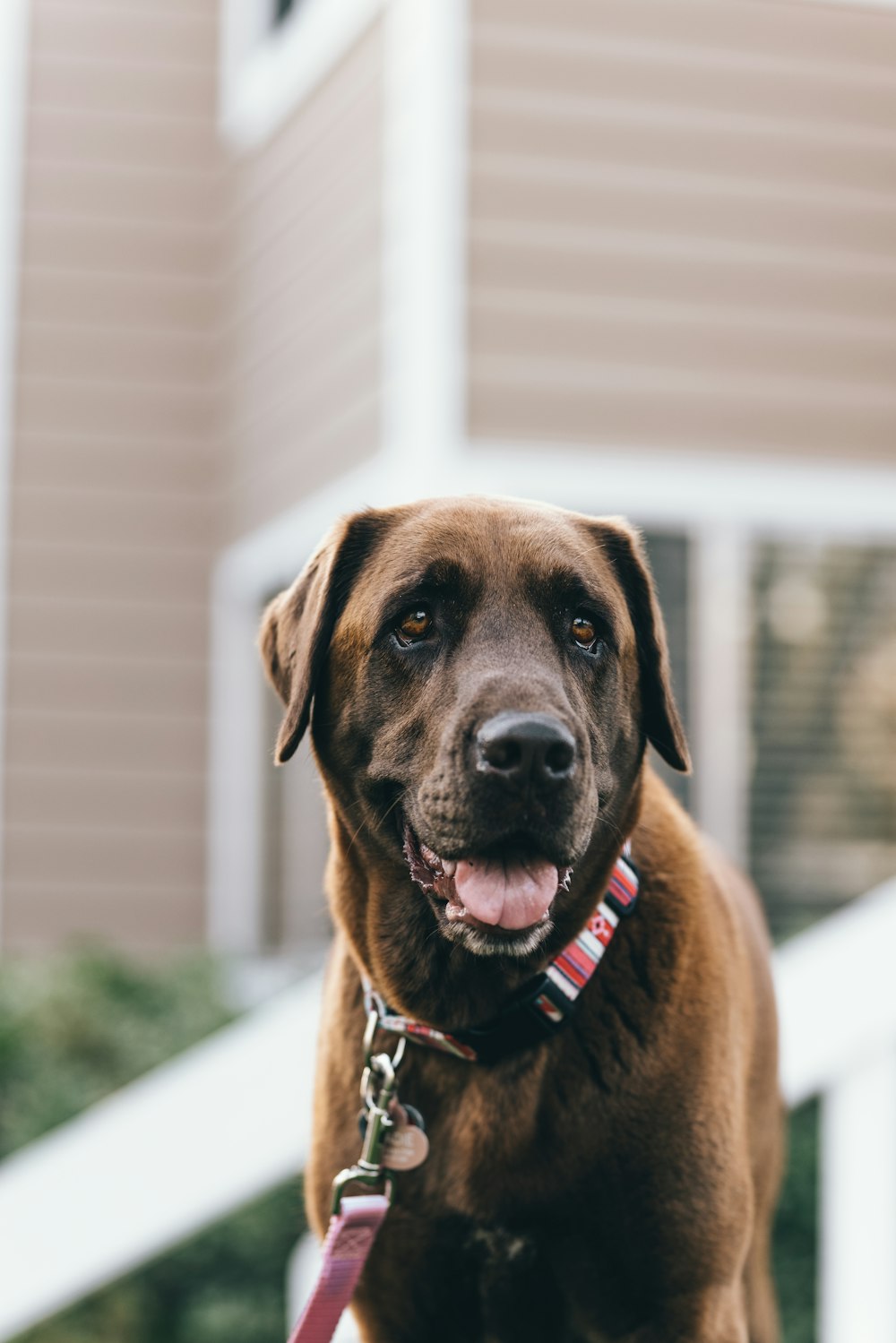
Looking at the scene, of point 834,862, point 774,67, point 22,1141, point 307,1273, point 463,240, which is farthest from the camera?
point 834,862

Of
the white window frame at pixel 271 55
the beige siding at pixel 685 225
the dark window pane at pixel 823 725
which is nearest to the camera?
the beige siding at pixel 685 225

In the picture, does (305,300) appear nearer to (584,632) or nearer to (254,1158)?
(584,632)

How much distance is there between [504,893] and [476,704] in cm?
24

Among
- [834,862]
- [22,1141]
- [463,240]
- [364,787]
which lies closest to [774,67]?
[463,240]

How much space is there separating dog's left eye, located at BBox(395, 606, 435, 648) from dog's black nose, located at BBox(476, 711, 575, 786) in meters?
0.30

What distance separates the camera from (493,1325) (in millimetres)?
2566

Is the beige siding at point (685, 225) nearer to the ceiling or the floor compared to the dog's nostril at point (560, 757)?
nearer to the ceiling

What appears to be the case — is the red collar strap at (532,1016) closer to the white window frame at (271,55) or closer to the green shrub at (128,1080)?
the green shrub at (128,1080)

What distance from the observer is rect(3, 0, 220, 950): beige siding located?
920cm

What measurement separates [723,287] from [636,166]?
0.60 metres

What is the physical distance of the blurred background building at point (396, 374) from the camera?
23.3 feet

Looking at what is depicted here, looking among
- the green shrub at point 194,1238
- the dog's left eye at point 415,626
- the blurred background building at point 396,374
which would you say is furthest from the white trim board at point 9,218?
the dog's left eye at point 415,626

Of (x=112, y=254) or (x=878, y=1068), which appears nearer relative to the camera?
(x=878, y=1068)

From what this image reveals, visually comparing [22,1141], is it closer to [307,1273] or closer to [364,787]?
[307,1273]
